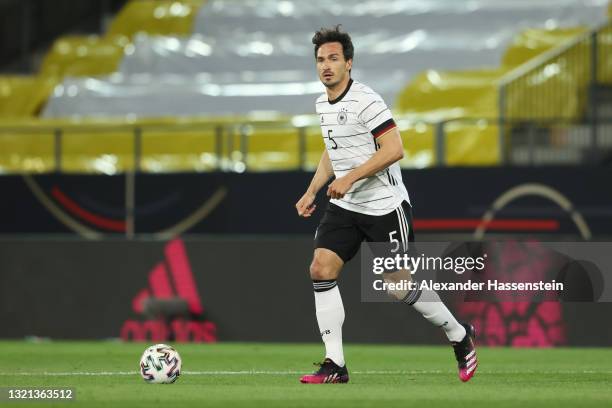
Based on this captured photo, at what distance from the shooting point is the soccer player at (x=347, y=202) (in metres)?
8.27

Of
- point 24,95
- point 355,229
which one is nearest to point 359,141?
point 355,229

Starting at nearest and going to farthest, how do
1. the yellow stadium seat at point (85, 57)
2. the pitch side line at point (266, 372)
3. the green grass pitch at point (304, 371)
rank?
the green grass pitch at point (304, 371), the pitch side line at point (266, 372), the yellow stadium seat at point (85, 57)

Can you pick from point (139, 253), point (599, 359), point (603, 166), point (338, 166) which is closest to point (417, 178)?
point (603, 166)

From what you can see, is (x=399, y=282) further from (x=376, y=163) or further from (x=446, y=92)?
(x=446, y=92)

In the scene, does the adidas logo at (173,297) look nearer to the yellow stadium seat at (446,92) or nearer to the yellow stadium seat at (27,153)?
the yellow stadium seat at (27,153)

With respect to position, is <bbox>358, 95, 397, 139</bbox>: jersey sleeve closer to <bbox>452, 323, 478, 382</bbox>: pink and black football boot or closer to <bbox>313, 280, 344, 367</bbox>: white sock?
<bbox>313, 280, 344, 367</bbox>: white sock

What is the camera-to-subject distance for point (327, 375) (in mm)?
8297

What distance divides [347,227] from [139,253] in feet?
21.2

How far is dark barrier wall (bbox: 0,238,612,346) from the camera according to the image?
13.9m

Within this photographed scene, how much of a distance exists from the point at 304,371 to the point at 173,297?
469 cm

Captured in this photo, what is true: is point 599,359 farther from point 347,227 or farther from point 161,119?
point 161,119

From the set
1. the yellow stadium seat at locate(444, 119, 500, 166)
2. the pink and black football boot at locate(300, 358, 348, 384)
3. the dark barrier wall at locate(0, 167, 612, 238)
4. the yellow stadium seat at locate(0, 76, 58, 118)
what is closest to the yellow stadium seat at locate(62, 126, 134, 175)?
the dark barrier wall at locate(0, 167, 612, 238)

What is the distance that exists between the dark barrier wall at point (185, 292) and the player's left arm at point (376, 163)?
5.59 meters

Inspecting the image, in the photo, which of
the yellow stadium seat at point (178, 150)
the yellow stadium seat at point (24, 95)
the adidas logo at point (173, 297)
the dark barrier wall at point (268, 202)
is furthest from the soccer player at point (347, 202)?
the yellow stadium seat at point (24, 95)
